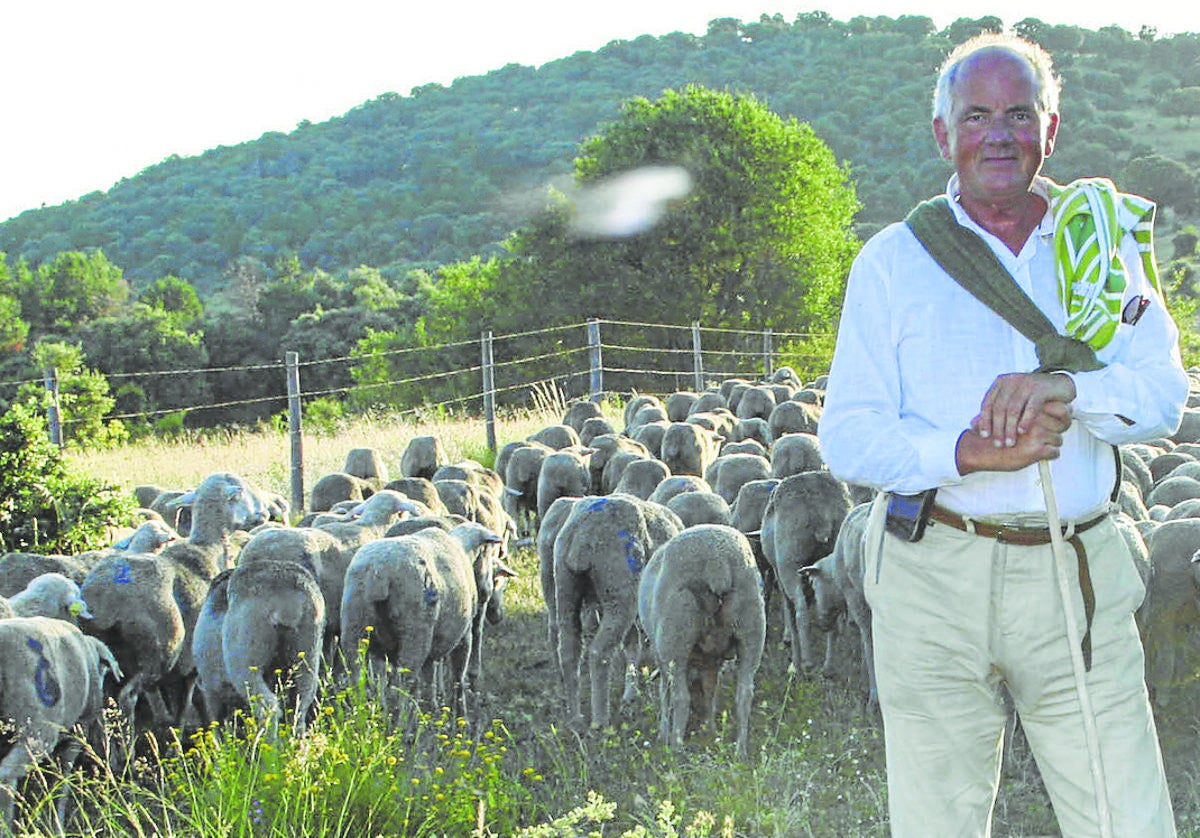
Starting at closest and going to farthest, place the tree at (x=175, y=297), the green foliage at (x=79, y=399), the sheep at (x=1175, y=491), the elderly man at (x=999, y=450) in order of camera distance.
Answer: the elderly man at (x=999, y=450) < the sheep at (x=1175, y=491) < the green foliage at (x=79, y=399) < the tree at (x=175, y=297)

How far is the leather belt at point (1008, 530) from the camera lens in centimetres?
318

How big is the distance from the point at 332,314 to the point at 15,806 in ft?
137

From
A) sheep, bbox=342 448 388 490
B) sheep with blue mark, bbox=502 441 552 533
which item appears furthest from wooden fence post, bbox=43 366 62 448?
sheep with blue mark, bbox=502 441 552 533

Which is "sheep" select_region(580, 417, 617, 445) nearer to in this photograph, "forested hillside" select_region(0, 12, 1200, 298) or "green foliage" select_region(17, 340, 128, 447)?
"green foliage" select_region(17, 340, 128, 447)

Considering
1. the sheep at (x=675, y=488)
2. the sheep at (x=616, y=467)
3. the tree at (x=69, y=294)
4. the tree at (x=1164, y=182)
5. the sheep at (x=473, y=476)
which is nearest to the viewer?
the sheep at (x=675, y=488)

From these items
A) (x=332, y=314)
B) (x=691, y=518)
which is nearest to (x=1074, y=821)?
(x=691, y=518)

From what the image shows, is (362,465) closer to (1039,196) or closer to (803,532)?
(803,532)

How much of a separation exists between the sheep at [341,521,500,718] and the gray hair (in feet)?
14.8

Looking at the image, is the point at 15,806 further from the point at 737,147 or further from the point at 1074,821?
the point at 737,147

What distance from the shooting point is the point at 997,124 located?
320 centimetres

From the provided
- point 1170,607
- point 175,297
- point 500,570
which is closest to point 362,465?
point 500,570

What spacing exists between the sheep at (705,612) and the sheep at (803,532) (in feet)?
5.26

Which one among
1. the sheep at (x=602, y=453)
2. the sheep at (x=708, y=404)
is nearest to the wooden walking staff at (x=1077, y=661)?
the sheep at (x=602, y=453)

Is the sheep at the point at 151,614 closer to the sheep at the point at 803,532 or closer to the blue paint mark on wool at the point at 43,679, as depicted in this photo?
the blue paint mark on wool at the point at 43,679
